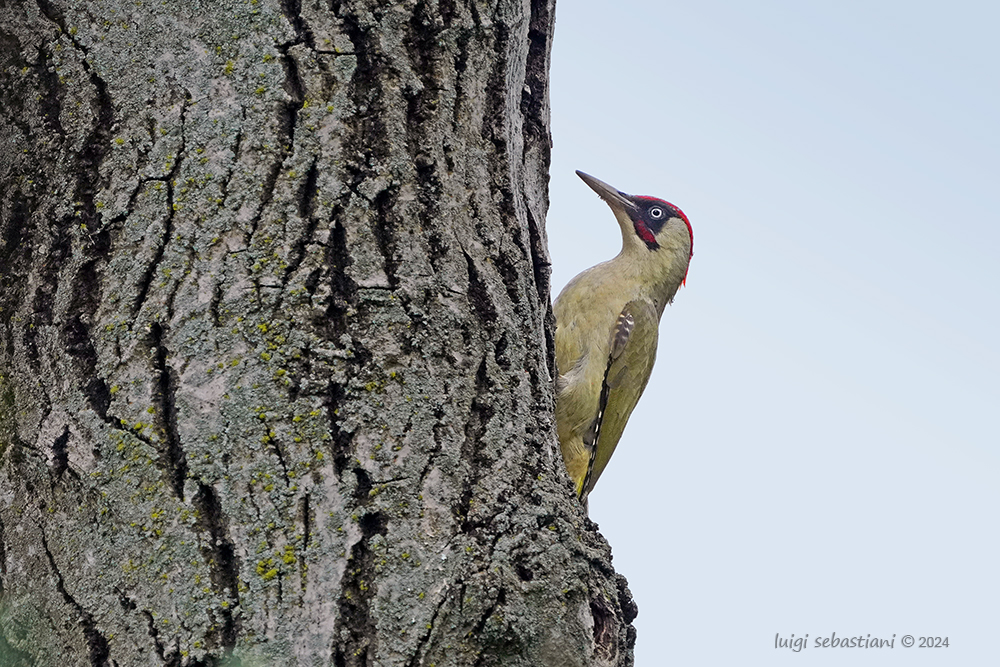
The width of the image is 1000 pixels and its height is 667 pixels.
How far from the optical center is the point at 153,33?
6.15 ft

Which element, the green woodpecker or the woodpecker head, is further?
the woodpecker head

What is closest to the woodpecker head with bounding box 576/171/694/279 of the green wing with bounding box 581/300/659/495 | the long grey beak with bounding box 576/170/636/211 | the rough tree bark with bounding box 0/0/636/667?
the long grey beak with bounding box 576/170/636/211

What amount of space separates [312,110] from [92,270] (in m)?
0.48

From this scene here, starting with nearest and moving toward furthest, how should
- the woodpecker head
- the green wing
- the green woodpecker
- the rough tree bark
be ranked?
the rough tree bark
the green woodpecker
the green wing
the woodpecker head

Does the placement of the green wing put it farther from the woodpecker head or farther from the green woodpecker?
the woodpecker head

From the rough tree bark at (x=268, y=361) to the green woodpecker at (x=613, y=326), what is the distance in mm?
2380

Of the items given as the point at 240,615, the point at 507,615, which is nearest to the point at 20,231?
the point at 240,615

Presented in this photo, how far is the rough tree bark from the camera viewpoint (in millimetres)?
1650

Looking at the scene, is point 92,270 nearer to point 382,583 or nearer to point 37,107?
point 37,107

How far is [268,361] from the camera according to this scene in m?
1.72

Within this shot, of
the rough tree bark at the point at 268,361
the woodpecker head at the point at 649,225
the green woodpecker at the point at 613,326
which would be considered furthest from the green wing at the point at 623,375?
the rough tree bark at the point at 268,361

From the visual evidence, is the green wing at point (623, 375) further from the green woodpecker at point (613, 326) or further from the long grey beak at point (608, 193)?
the long grey beak at point (608, 193)

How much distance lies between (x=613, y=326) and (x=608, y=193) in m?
0.96

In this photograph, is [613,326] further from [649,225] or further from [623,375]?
[649,225]
